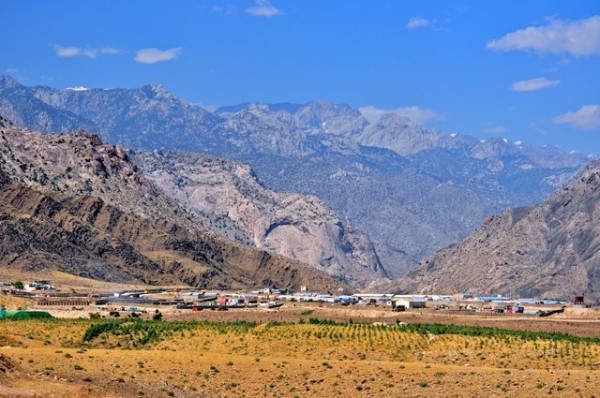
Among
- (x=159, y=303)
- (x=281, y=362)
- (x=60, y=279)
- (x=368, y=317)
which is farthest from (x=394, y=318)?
(x=60, y=279)

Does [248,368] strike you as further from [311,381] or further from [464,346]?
[464,346]

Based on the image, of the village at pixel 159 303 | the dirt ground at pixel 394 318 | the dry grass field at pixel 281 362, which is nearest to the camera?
the dry grass field at pixel 281 362

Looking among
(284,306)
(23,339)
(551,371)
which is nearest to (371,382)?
(551,371)

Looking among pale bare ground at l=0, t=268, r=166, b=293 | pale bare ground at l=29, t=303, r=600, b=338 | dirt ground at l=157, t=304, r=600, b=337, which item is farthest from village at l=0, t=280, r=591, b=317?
dirt ground at l=157, t=304, r=600, b=337

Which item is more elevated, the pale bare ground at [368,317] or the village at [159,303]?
the village at [159,303]

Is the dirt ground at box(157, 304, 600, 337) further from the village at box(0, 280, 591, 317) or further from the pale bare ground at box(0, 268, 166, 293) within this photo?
the pale bare ground at box(0, 268, 166, 293)

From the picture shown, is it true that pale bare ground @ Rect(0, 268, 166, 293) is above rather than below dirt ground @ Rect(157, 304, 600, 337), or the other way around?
above

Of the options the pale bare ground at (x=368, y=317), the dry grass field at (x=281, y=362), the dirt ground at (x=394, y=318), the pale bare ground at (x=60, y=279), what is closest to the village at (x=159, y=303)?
the pale bare ground at (x=368, y=317)

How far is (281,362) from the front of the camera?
68.8 meters

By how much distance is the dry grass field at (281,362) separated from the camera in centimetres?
6034

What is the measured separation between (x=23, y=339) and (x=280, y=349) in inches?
710

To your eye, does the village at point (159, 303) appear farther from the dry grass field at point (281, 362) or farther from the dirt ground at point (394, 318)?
the dry grass field at point (281, 362)

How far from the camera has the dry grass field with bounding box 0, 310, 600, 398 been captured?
198 feet

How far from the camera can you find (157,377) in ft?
205
